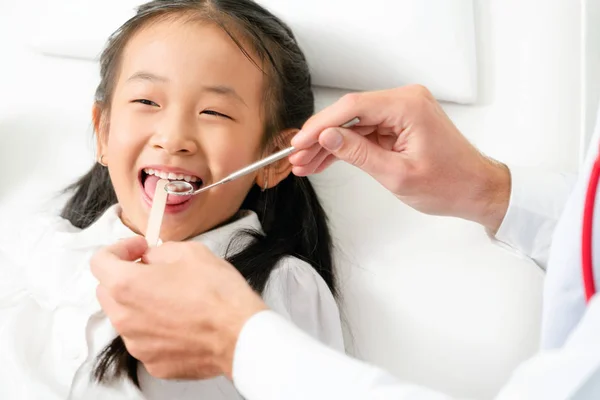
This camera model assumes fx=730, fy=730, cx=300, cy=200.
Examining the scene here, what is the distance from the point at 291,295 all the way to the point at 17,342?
0.44m

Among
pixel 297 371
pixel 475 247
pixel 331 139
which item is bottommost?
pixel 475 247

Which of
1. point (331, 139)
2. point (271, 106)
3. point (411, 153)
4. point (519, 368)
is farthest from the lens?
point (271, 106)

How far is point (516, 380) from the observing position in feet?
2.16

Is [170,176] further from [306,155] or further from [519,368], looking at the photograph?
[519,368]

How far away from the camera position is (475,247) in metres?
1.35

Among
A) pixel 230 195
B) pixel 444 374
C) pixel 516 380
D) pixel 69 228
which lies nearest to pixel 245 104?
pixel 230 195

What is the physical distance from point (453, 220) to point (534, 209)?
0.66 feet

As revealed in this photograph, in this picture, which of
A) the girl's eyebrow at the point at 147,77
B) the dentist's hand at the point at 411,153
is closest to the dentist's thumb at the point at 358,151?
the dentist's hand at the point at 411,153

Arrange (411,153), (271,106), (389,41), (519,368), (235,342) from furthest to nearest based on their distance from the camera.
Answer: (389,41), (271,106), (411,153), (235,342), (519,368)

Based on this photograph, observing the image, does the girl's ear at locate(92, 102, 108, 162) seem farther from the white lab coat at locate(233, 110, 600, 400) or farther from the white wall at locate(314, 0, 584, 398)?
the white lab coat at locate(233, 110, 600, 400)

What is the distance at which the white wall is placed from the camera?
1.28m

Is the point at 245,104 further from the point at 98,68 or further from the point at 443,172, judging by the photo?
the point at 98,68

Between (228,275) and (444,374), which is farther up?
(228,275)

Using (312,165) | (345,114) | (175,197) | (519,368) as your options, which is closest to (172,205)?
(175,197)
